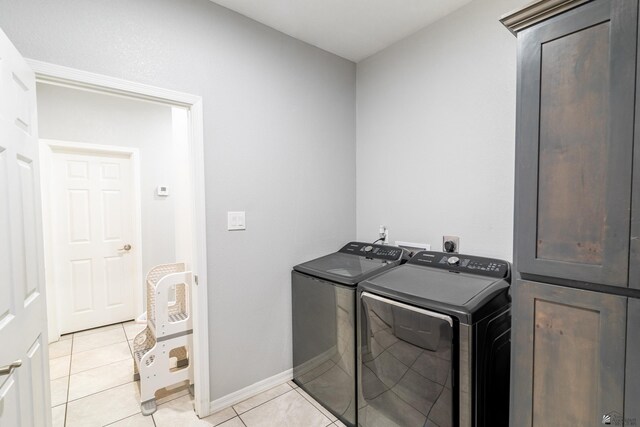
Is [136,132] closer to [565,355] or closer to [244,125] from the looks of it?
[244,125]

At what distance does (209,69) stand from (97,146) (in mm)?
2228

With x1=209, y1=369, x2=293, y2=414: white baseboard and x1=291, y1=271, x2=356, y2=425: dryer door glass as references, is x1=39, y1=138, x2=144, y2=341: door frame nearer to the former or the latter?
x1=209, y1=369, x2=293, y2=414: white baseboard

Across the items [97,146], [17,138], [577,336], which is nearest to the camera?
[577,336]

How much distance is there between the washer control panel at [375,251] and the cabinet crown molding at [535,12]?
144 cm

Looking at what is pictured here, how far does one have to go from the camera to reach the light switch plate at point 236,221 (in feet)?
6.58

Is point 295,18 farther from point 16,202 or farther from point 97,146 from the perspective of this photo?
point 97,146

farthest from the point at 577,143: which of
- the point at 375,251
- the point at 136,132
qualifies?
the point at 136,132

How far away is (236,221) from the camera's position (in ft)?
Answer: 6.68

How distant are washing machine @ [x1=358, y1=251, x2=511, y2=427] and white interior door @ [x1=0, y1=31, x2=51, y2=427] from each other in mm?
1496

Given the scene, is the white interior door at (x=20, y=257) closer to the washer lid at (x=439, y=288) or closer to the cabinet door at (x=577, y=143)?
the washer lid at (x=439, y=288)

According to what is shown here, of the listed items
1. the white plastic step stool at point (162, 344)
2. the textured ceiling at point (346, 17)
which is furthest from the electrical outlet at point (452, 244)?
the white plastic step stool at point (162, 344)

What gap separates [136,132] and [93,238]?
1335 mm

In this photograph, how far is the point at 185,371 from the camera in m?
2.15

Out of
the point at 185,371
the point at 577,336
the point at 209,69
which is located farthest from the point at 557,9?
the point at 185,371
